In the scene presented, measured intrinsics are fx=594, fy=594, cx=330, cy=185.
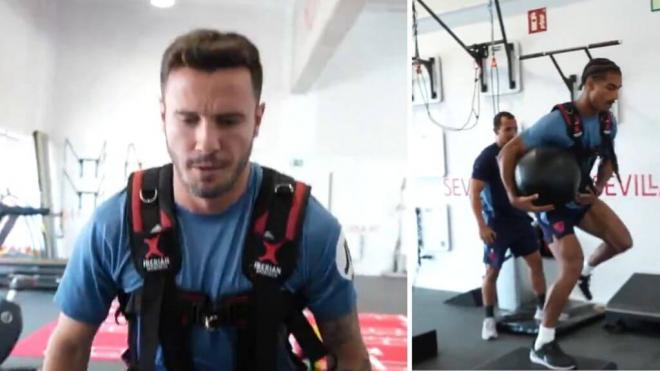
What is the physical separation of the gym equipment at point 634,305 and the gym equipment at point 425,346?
59 cm

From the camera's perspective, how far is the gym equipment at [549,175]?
1892 millimetres

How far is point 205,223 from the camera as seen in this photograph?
3.81 ft

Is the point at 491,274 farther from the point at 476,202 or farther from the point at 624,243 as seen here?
the point at 624,243

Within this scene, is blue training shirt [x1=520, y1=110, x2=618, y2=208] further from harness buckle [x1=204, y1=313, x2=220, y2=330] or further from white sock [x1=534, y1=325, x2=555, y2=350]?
harness buckle [x1=204, y1=313, x2=220, y2=330]

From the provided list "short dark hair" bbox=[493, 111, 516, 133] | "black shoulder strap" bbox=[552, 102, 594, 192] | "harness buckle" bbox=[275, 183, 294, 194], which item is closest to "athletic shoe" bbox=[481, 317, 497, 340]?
"black shoulder strap" bbox=[552, 102, 594, 192]

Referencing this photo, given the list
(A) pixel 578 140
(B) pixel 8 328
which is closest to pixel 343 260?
(A) pixel 578 140

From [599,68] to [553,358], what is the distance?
3.18ft

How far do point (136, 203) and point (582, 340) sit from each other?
62.1 inches

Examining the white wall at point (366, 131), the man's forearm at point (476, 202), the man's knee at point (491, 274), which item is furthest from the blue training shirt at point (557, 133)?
the white wall at point (366, 131)

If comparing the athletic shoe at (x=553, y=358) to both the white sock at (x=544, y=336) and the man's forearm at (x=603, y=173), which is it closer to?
the white sock at (x=544, y=336)

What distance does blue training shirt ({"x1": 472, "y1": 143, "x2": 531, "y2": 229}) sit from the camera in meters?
2.00

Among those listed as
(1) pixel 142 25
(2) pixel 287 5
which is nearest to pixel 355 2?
(2) pixel 287 5

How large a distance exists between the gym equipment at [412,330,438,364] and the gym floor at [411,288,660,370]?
0.02 metres

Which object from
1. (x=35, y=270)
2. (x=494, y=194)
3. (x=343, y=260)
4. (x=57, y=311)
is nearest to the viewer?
(x=343, y=260)
